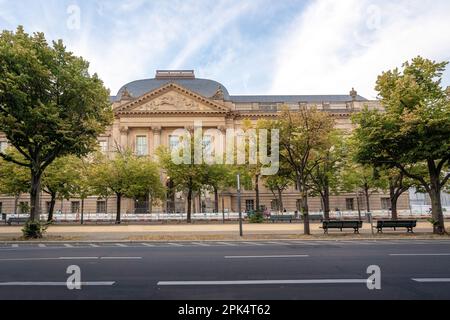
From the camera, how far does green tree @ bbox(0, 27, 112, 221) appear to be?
19.0 m

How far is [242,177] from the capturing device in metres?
41.5

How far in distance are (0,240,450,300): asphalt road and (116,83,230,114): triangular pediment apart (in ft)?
152

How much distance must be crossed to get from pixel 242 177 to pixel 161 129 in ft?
71.0

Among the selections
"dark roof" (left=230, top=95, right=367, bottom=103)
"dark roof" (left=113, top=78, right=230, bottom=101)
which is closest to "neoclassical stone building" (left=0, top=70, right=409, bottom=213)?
"dark roof" (left=113, top=78, right=230, bottom=101)

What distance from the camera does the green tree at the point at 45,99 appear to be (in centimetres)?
1898

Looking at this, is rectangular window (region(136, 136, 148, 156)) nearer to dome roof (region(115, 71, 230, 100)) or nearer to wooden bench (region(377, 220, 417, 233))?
dome roof (region(115, 71, 230, 100))

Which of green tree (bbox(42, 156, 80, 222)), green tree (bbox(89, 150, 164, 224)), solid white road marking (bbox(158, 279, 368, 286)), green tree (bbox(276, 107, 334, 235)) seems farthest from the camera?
green tree (bbox(89, 150, 164, 224))

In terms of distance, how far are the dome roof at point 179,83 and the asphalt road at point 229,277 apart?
51204 mm

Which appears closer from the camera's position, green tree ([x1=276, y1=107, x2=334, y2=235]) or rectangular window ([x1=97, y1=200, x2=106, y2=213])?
green tree ([x1=276, y1=107, x2=334, y2=235])

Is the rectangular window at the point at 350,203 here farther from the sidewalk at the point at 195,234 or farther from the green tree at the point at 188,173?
the sidewalk at the point at 195,234

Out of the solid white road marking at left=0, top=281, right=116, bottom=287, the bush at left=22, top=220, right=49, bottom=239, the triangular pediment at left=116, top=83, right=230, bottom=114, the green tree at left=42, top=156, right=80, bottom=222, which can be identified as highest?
the triangular pediment at left=116, top=83, right=230, bottom=114

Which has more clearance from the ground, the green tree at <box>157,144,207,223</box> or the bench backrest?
the green tree at <box>157,144,207,223</box>
